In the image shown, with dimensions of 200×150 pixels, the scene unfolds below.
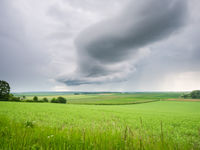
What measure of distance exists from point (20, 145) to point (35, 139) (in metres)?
0.51

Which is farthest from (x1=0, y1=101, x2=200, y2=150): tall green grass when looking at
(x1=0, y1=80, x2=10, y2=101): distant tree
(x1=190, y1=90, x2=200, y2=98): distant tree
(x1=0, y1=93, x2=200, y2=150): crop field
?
(x1=190, y1=90, x2=200, y2=98): distant tree

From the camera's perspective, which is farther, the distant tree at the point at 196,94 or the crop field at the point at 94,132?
the distant tree at the point at 196,94

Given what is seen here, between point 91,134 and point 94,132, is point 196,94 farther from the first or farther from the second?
point 91,134

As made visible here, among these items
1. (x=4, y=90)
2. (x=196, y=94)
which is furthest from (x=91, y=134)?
(x=196, y=94)

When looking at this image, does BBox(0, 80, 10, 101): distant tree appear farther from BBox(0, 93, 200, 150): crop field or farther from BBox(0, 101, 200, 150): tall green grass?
BBox(0, 101, 200, 150): tall green grass

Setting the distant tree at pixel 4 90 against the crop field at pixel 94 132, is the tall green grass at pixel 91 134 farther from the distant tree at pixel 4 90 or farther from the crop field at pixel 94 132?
the distant tree at pixel 4 90

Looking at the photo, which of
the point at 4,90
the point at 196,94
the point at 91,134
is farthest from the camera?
the point at 196,94

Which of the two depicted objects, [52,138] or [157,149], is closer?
[157,149]

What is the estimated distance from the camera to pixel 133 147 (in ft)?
8.14

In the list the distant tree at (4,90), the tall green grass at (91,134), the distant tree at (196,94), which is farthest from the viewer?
the distant tree at (196,94)

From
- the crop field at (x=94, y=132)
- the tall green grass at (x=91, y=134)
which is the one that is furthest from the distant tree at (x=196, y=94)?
the tall green grass at (x=91, y=134)

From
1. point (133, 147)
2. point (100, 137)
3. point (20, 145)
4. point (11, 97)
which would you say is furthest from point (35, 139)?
point (11, 97)

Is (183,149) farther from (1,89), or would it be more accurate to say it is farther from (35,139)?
(1,89)

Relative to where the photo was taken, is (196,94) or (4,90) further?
(196,94)
